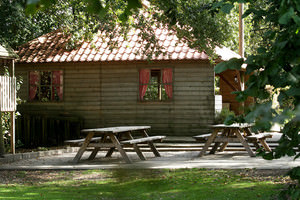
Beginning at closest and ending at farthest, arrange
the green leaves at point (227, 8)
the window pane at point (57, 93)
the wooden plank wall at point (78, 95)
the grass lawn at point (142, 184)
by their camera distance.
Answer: the green leaves at point (227, 8), the grass lawn at point (142, 184), the wooden plank wall at point (78, 95), the window pane at point (57, 93)

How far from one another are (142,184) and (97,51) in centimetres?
1043

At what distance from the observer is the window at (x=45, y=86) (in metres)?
18.7

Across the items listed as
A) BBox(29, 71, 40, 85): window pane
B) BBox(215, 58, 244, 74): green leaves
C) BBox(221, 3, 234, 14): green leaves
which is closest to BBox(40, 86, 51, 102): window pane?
BBox(29, 71, 40, 85): window pane

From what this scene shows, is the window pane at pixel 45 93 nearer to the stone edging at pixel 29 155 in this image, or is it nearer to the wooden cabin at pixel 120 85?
the wooden cabin at pixel 120 85

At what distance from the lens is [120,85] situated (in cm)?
1794

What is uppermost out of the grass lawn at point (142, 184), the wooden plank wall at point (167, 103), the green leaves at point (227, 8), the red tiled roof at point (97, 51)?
the red tiled roof at point (97, 51)

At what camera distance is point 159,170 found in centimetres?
951

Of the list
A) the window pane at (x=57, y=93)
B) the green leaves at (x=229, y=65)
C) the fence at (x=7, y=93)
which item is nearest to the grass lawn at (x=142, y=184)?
the fence at (x=7, y=93)

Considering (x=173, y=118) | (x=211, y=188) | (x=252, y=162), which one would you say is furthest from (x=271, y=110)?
(x=173, y=118)

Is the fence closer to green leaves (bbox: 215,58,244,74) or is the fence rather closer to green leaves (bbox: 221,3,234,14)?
green leaves (bbox: 221,3,234,14)

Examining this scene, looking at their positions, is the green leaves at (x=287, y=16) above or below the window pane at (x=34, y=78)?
below

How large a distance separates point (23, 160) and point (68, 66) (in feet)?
22.4

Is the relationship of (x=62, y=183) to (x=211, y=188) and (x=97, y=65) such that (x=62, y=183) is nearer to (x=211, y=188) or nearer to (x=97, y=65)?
(x=211, y=188)

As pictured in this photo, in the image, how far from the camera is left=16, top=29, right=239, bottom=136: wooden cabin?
17.1 m
